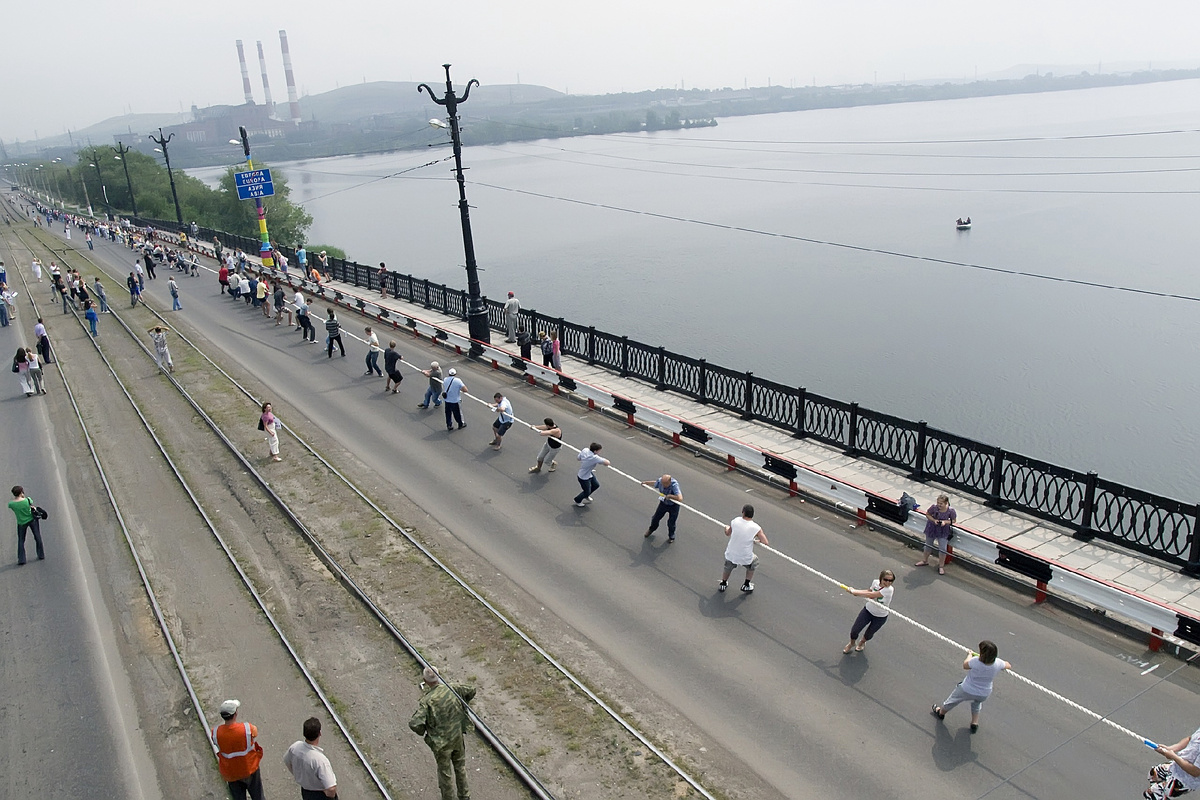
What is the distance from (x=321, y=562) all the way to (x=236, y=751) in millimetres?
5436

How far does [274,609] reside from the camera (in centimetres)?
1202

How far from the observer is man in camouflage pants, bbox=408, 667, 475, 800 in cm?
773

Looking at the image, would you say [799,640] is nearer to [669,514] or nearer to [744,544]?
[744,544]

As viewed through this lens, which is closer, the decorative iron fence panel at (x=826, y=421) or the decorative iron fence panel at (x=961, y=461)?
the decorative iron fence panel at (x=961, y=461)

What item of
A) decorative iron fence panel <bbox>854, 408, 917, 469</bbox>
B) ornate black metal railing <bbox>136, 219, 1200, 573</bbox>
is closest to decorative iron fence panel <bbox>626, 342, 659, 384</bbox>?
ornate black metal railing <bbox>136, 219, 1200, 573</bbox>

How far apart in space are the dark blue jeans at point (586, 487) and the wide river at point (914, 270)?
24.4 metres

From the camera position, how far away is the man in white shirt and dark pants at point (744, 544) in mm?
11250

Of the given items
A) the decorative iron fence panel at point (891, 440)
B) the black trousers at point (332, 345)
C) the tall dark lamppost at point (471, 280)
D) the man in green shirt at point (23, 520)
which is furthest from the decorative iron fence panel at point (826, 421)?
the black trousers at point (332, 345)

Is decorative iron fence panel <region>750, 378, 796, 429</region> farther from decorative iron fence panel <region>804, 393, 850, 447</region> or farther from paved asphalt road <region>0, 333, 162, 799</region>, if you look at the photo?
paved asphalt road <region>0, 333, 162, 799</region>

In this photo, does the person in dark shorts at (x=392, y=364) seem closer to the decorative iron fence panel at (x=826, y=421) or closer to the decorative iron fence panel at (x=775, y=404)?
the decorative iron fence panel at (x=775, y=404)

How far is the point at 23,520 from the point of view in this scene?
529 inches

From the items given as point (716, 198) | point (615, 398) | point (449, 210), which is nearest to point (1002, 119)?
point (716, 198)

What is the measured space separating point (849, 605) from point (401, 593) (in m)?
6.01

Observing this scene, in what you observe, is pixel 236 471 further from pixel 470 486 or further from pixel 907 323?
pixel 907 323
